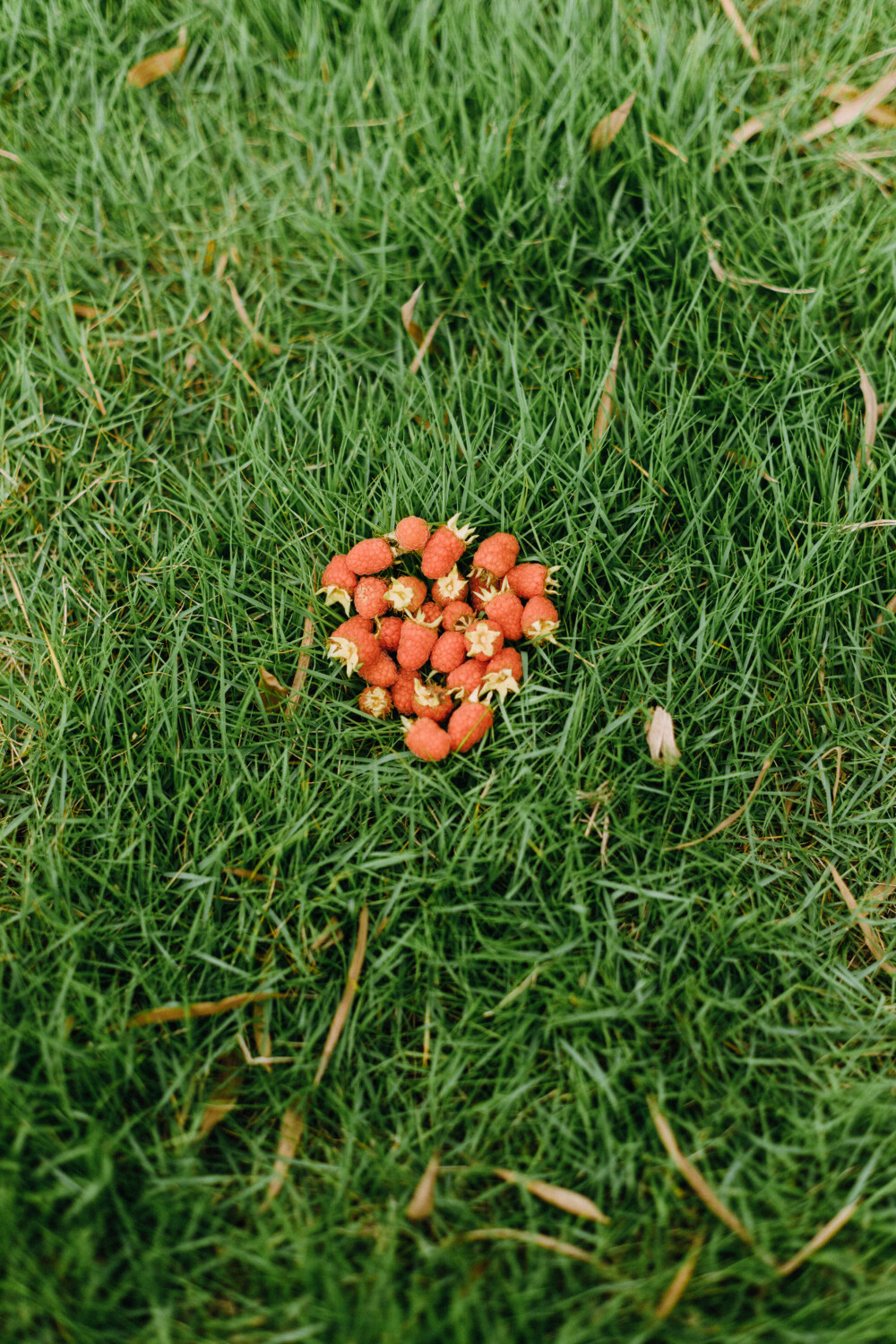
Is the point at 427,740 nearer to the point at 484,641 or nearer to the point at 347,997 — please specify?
the point at 484,641

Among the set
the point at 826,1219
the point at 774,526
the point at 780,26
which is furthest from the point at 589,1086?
the point at 780,26

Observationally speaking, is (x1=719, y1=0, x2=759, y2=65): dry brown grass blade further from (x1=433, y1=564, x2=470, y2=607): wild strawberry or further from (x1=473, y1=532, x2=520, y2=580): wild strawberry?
(x1=433, y1=564, x2=470, y2=607): wild strawberry

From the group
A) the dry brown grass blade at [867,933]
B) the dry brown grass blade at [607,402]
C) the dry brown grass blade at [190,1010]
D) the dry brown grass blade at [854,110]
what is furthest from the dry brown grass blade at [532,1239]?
the dry brown grass blade at [854,110]

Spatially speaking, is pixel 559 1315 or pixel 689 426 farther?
pixel 689 426

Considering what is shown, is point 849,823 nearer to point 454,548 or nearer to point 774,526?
point 774,526

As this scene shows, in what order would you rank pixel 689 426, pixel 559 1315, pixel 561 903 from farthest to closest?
pixel 689 426, pixel 561 903, pixel 559 1315

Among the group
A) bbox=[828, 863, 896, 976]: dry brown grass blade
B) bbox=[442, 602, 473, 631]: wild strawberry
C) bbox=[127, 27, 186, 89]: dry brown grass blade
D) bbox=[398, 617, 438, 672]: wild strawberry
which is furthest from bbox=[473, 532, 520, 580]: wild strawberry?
bbox=[127, 27, 186, 89]: dry brown grass blade
